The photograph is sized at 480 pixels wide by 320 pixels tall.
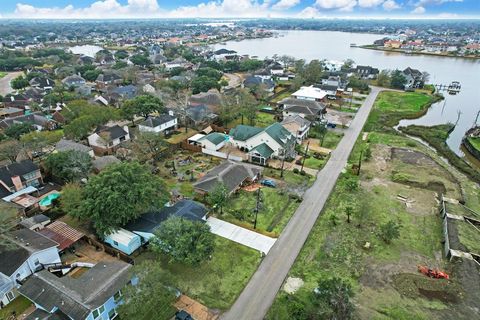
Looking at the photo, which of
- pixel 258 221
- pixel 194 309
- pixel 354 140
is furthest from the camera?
pixel 354 140

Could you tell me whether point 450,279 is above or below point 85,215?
below

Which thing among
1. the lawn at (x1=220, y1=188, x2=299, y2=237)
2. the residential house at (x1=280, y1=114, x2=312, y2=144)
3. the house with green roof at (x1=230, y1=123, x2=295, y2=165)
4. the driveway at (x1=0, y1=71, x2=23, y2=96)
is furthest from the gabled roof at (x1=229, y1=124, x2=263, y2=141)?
the driveway at (x1=0, y1=71, x2=23, y2=96)

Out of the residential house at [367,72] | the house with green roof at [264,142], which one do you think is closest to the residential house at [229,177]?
the house with green roof at [264,142]

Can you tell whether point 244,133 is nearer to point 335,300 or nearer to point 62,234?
point 62,234

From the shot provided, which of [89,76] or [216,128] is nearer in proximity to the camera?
[216,128]

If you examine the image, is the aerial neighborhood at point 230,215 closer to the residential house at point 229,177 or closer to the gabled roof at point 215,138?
the residential house at point 229,177

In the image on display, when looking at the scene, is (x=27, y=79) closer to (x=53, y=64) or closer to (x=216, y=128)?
(x=53, y=64)

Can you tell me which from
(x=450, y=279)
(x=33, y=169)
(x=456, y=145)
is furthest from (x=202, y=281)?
(x=456, y=145)
